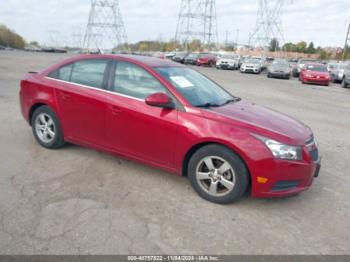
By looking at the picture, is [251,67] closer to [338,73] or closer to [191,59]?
[338,73]

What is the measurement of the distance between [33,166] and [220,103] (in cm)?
270

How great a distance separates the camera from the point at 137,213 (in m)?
3.28

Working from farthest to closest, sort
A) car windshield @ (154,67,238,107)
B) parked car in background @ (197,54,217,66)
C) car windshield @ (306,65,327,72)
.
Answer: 1. parked car in background @ (197,54,217,66)
2. car windshield @ (306,65,327,72)
3. car windshield @ (154,67,238,107)

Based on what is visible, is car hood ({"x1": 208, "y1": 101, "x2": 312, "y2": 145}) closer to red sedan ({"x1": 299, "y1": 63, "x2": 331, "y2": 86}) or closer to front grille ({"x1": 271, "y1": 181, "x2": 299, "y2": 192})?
front grille ({"x1": 271, "y1": 181, "x2": 299, "y2": 192})

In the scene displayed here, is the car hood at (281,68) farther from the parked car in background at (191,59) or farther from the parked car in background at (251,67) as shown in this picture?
→ the parked car in background at (191,59)

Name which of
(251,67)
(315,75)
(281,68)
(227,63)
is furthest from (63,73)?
(227,63)

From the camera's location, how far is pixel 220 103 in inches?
163

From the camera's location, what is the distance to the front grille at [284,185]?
338cm

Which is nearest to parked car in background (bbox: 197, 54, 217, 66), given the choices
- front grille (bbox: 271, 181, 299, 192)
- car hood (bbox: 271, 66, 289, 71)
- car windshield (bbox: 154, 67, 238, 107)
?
car hood (bbox: 271, 66, 289, 71)

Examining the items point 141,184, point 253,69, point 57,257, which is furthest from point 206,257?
point 253,69

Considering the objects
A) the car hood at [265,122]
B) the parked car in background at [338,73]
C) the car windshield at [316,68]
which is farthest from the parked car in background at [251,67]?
the car hood at [265,122]

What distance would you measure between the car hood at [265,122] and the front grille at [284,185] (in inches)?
17.5

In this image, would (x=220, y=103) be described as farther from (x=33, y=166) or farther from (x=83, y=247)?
(x=33, y=166)

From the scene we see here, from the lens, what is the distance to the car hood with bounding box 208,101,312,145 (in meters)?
3.42
